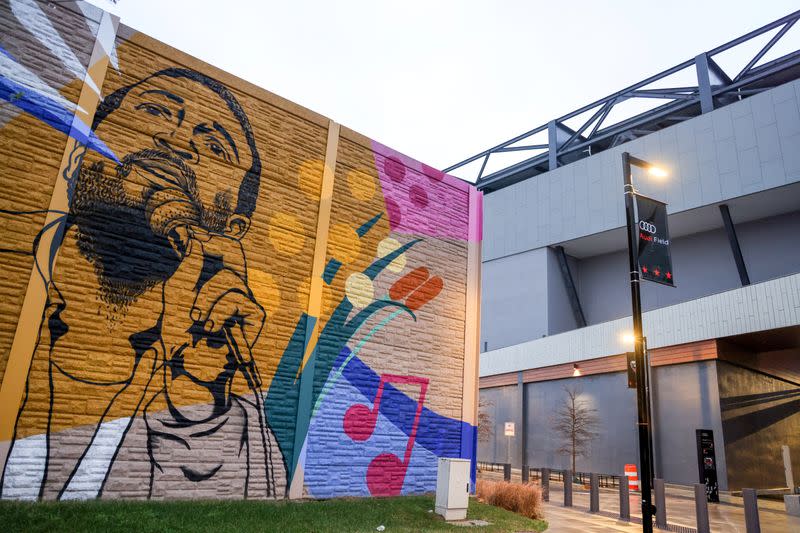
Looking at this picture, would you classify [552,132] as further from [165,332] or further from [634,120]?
[165,332]

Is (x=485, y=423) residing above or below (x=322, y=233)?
below

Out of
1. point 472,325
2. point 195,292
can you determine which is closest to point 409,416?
point 472,325

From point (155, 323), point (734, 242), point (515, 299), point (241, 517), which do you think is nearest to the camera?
point (241, 517)

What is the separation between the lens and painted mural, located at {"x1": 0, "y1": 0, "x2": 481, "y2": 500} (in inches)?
350

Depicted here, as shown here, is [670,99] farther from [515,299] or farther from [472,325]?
[472,325]

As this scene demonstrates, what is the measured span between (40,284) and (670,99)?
3594 centimetres

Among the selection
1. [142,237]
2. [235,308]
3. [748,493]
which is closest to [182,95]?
[142,237]

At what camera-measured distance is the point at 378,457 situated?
12023 millimetres

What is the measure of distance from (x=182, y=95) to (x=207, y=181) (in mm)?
1836

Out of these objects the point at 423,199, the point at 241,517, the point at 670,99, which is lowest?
the point at 241,517

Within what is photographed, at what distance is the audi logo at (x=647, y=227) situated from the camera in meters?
9.82

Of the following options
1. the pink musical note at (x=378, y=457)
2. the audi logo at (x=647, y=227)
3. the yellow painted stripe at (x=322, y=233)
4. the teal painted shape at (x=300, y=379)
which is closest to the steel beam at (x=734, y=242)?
the audi logo at (x=647, y=227)

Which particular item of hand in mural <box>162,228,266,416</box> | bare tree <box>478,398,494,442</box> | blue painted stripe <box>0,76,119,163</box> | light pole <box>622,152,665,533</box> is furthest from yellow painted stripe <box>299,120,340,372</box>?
bare tree <box>478,398,494,442</box>

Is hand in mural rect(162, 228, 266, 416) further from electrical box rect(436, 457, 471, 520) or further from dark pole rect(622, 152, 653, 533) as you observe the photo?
dark pole rect(622, 152, 653, 533)
